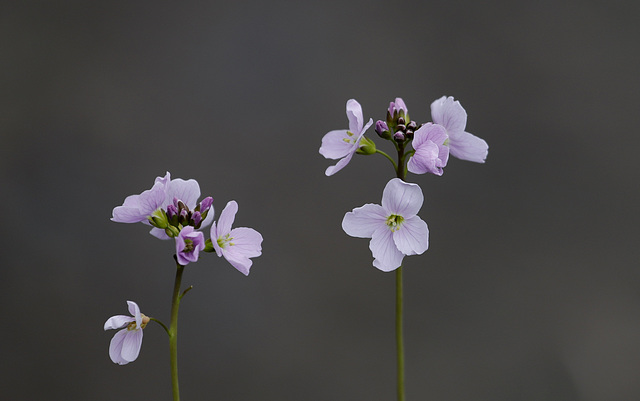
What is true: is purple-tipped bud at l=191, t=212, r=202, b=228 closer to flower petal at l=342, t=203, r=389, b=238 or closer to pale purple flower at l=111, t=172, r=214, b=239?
pale purple flower at l=111, t=172, r=214, b=239

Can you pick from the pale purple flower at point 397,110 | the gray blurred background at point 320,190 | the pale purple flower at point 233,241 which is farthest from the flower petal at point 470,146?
the gray blurred background at point 320,190

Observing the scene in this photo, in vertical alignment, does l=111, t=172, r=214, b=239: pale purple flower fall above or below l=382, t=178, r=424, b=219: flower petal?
below

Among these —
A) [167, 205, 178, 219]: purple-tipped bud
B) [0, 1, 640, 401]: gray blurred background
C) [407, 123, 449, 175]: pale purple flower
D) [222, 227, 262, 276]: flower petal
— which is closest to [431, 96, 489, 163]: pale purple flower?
[407, 123, 449, 175]: pale purple flower

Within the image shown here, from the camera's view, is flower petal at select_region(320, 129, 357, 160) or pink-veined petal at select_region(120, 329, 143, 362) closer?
pink-veined petal at select_region(120, 329, 143, 362)

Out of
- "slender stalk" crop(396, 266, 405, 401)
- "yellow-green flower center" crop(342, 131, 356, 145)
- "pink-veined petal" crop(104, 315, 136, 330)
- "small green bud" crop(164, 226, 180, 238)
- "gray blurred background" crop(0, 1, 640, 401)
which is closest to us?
"pink-veined petal" crop(104, 315, 136, 330)

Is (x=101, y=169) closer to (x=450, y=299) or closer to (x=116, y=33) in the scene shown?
(x=116, y=33)

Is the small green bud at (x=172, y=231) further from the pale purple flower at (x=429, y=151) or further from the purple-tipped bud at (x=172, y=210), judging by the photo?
the pale purple flower at (x=429, y=151)
